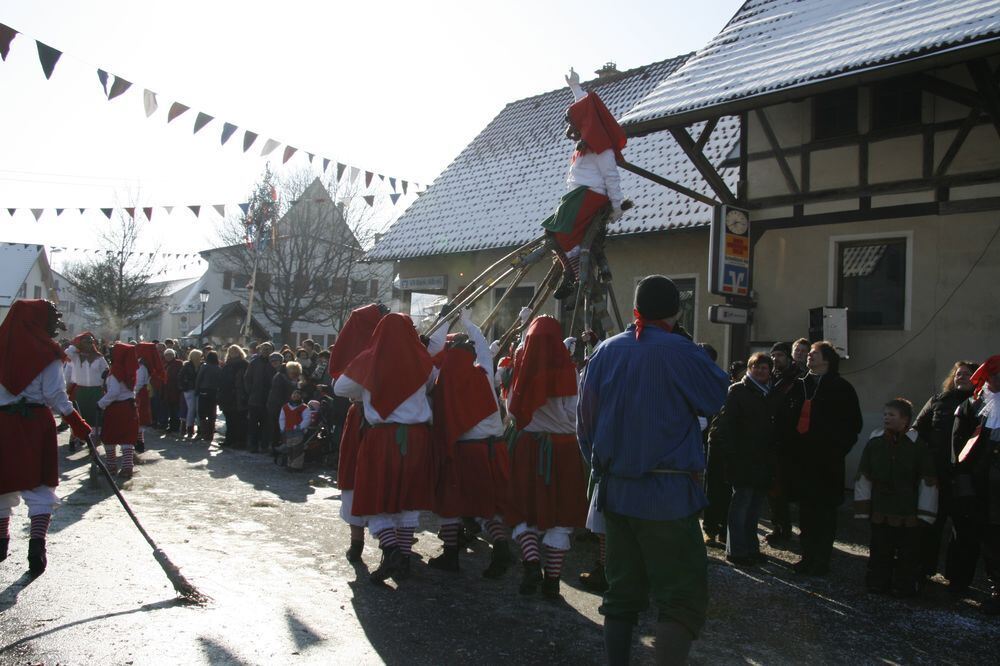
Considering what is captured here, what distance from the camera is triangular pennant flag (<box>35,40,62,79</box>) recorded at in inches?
417

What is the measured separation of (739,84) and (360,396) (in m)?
7.15

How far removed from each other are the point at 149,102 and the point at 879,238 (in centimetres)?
1032

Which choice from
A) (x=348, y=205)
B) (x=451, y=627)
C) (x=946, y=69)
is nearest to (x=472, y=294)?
(x=451, y=627)

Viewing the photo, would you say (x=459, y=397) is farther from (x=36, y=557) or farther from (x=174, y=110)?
(x=174, y=110)

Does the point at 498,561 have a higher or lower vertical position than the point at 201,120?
lower

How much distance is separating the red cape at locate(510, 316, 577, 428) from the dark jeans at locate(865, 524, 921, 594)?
2.65 metres

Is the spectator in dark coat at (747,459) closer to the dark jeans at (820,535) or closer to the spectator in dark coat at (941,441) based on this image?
the dark jeans at (820,535)

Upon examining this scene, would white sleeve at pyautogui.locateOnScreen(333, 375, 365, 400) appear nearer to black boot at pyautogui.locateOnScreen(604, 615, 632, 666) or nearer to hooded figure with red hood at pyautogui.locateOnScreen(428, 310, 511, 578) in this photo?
hooded figure with red hood at pyautogui.locateOnScreen(428, 310, 511, 578)

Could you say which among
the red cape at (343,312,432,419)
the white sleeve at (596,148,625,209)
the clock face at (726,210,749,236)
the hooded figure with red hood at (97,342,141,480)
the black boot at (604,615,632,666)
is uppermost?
the clock face at (726,210,749,236)

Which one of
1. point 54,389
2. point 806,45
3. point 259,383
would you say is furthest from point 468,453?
point 259,383

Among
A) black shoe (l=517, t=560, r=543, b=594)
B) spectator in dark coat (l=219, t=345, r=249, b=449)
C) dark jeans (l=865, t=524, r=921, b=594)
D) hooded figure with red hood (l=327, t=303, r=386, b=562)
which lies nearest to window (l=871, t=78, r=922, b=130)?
dark jeans (l=865, t=524, r=921, b=594)

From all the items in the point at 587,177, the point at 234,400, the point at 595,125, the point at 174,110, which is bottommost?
the point at 234,400

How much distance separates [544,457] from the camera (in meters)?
5.99

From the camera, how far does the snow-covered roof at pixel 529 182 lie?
1505 cm
